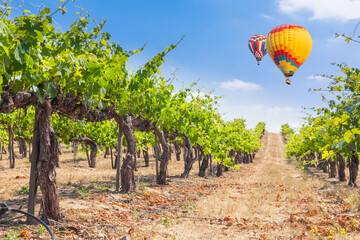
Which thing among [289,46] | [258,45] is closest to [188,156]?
[289,46]

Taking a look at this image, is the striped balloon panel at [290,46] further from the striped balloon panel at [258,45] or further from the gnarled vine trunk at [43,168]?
the gnarled vine trunk at [43,168]

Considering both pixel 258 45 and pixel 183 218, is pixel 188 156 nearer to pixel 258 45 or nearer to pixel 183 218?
pixel 183 218

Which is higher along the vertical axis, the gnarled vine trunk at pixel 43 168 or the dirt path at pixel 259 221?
the gnarled vine trunk at pixel 43 168

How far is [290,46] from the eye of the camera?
16.1 meters

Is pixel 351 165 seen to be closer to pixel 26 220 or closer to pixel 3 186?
pixel 26 220

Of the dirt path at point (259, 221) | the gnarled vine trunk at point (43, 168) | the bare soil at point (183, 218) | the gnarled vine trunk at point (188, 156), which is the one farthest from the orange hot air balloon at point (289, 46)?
the gnarled vine trunk at point (43, 168)

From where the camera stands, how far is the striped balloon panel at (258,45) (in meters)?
26.2

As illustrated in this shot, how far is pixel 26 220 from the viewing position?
5.88 meters

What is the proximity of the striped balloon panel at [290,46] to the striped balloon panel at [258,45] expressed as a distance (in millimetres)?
9480

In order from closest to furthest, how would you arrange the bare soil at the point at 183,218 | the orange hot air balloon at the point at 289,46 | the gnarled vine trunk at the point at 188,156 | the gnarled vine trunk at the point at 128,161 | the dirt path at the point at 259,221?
1. the bare soil at the point at 183,218
2. the dirt path at the point at 259,221
3. the gnarled vine trunk at the point at 128,161
4. the orange hot air balloon at the point at 289,46
5. the gnarled vine trunk at the point at 188,156

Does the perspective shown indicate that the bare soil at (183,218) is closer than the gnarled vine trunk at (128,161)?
Yes

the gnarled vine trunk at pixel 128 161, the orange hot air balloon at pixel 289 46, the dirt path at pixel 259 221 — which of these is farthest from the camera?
the orange hot air balloon at pixel 289 46

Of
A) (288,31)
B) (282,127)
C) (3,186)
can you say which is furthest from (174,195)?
(282,127)

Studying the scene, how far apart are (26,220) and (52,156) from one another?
1.46 meters
